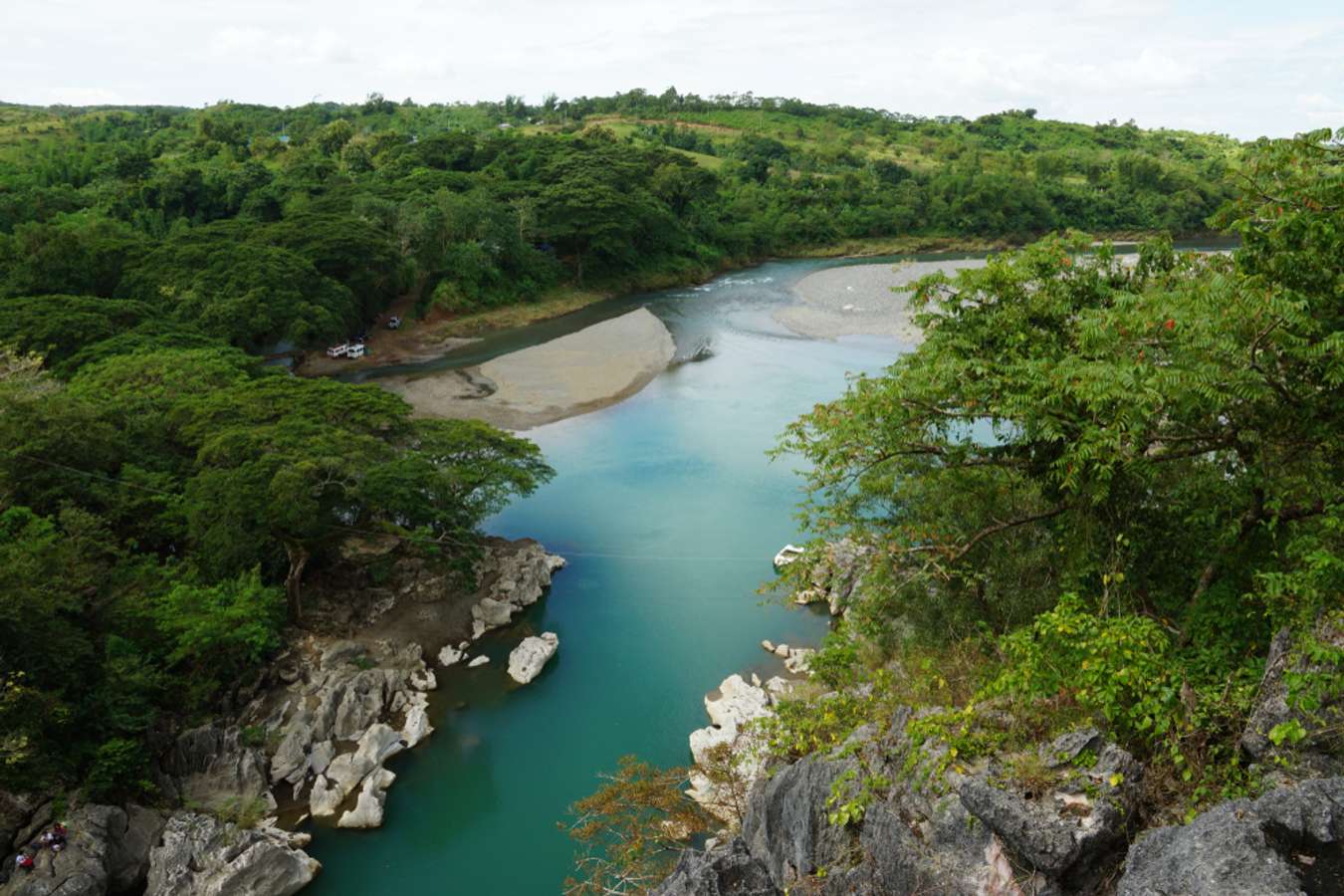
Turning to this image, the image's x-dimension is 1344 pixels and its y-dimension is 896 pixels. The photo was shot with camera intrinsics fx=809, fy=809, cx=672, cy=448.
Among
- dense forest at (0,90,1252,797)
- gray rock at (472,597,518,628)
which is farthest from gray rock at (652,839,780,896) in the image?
gray rock at (472,597,518,628)

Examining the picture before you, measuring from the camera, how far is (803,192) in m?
74.9

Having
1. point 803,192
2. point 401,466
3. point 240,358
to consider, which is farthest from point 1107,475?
point 803,192

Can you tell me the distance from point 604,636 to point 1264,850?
53.5ft

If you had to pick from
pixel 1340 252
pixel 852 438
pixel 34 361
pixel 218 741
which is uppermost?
pixel 1340 252

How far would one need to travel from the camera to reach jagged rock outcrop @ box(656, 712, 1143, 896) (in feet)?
19.5

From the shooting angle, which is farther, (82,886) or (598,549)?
(598,549)

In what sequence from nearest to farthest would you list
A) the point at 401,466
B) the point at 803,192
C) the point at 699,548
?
the point at 401,466, the point at 699,548, the point at 803,192

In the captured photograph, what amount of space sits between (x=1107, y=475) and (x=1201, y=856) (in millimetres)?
3665

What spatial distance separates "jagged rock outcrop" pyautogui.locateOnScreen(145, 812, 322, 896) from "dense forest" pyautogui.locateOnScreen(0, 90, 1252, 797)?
61.8 inches

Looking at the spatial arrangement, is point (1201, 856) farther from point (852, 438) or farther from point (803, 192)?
point (803, 192)

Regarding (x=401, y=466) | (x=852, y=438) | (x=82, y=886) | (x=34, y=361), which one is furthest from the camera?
(x=34, y=361)

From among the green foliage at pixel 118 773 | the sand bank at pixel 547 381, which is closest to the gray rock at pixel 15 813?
the green foliage at pixel 118 773

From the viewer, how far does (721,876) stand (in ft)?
27.1

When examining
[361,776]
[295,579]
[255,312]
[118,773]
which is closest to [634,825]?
[361,776]
